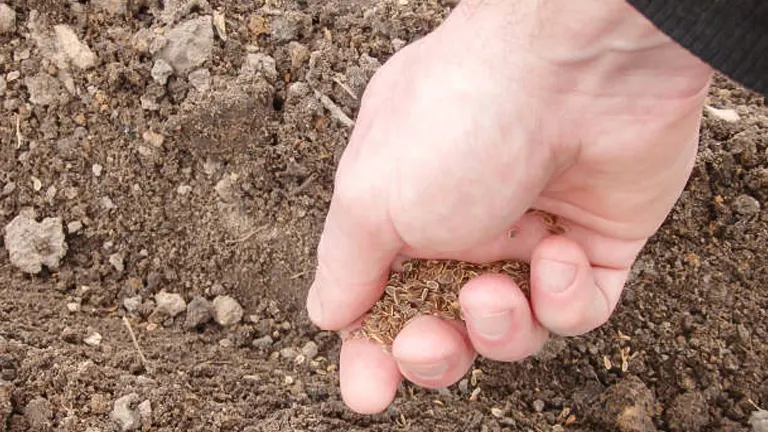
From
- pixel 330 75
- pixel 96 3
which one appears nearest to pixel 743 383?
pixel 330 75

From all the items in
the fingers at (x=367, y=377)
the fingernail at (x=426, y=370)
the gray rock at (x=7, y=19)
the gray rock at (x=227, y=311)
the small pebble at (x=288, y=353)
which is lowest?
the small pebble at (x=288, y=353)

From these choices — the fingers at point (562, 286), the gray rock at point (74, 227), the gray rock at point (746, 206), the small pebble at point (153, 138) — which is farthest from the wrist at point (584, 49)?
the gray rock at point (74, 227)

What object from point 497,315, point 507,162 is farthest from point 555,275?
point 507,162

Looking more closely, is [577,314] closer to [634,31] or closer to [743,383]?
[634,31]

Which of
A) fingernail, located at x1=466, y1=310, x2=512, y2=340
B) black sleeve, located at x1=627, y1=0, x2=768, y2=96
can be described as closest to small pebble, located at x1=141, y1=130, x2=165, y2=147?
fingernail, located at x1=466, y1=310, x2=512, y2=340

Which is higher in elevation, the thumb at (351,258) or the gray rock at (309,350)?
the thumb at (351,258)

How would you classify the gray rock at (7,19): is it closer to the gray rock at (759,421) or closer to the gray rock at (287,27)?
the gray rock at (287,27)

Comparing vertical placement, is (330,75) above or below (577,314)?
above
